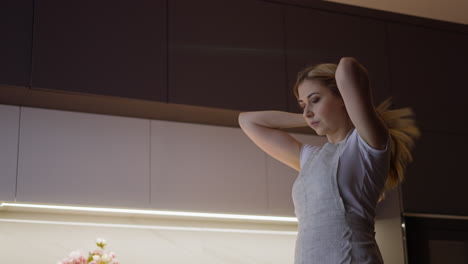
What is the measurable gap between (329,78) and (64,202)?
1.72 m

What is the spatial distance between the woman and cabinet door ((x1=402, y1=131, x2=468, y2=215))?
6.54ft

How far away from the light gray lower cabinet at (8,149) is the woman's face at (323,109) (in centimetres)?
172

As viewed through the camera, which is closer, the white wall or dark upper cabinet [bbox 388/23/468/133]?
the white wall

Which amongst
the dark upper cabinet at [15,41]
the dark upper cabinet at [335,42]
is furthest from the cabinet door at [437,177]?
the dark upper cabinet at [15,41]

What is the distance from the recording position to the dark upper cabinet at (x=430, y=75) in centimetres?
371

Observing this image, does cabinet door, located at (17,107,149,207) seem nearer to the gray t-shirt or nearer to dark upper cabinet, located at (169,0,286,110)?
dark upper cabinet, located at (169,0,286,110)

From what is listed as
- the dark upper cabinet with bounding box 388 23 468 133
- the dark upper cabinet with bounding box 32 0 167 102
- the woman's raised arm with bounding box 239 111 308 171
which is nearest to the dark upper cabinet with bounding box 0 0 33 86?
the dark upper cabinet with bounding box 32 0 167 102

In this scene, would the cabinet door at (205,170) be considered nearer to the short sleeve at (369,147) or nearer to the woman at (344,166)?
the woman at (344,166)

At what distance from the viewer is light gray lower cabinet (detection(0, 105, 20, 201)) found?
284 cm

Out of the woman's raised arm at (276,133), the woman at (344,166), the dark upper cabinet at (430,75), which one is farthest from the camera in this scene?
the dark upper cabinet at (430,75)

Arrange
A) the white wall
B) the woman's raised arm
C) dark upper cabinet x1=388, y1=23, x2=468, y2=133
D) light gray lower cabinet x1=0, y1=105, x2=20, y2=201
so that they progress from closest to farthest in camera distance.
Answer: the woman's raised arm < light gray lower cabinet x1=0, y1=105, x2=20, y2=201 < the white wall < dark upper cabinet x1=388, y1=23, x2=468, y2=133

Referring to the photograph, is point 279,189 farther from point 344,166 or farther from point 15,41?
point 344,166

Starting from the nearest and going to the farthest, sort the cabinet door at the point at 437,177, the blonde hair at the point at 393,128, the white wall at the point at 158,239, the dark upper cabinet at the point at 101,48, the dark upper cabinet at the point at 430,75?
the blonde hair at the point at 393,128 → the dark upper cabinet at the point at 101,48 → the white wall at the point at 158,239 → the cabinet door at the point at 437,177 → the dark upper cabinet at the point at 430,75

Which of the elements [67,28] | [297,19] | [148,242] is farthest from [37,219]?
[297,19]
